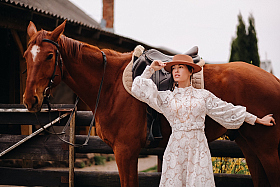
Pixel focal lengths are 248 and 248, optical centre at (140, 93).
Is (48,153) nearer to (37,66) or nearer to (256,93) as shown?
(37,66)

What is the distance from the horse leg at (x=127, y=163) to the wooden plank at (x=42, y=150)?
5.60 feet

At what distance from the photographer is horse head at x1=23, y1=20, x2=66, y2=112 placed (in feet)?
7.79

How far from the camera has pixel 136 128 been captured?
2.54 meters

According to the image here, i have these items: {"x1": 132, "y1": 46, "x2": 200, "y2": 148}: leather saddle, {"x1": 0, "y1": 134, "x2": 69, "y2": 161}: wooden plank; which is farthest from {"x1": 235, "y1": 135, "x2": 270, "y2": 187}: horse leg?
{"x1": 0, "y1": 134, "x2": 69, "y2": 161}: wooden plank

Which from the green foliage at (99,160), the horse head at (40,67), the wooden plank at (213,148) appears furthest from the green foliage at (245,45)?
the horse head at (40,67)

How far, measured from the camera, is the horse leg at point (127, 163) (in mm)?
2463

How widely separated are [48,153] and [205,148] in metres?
2.78

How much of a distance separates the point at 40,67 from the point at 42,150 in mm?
2039

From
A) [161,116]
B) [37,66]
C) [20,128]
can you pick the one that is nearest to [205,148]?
[161,116]

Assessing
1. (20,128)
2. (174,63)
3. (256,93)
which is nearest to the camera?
(174,63)

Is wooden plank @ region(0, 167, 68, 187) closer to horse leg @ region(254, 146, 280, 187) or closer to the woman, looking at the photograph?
the woman

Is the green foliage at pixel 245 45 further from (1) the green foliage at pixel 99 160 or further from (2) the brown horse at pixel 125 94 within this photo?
(2) the brown horse at pixel 125 94

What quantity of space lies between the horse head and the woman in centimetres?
92

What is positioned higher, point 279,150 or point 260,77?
point 260,77
